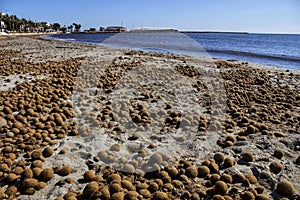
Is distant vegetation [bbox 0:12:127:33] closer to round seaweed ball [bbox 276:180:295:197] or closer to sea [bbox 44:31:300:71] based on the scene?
sea [bbox 44:31:300:71]

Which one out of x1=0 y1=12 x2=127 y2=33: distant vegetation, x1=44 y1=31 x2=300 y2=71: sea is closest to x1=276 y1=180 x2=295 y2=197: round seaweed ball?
x1=44 y1=31 x2=300 y2=71: sea

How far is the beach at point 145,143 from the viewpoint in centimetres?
277

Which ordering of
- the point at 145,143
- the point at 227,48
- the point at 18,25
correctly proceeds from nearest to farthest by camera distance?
1. the point at 145,143
2. the point at 227,48
3. the point at 18,25

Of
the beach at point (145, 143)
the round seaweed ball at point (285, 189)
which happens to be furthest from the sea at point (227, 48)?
the round seaweed ball at point (285, 189)

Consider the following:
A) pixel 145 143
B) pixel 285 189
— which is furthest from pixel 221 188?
pixel 145 143

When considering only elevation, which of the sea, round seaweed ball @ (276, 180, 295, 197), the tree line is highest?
the tree line

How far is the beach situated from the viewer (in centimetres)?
277

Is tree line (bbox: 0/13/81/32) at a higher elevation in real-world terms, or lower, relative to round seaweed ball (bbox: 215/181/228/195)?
higher

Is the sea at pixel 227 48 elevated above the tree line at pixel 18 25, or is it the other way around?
the tree line at pixel 18 25

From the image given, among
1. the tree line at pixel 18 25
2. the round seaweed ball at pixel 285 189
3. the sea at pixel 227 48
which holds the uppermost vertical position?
the tree line at pixel 18 25

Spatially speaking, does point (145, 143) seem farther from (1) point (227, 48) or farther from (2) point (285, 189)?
(1) point (227, 48)

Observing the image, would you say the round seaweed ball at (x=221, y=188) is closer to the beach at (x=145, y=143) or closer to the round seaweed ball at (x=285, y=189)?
the beach at (x=145, y=143)

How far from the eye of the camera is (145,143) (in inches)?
155

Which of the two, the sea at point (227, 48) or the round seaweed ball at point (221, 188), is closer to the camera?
the round seaweed ball at point (221, 188)
